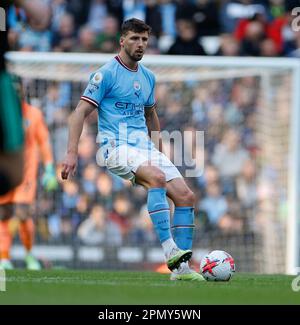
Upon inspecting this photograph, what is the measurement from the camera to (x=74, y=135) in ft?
30.8

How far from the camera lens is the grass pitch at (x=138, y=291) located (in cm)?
732

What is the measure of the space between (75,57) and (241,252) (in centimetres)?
385

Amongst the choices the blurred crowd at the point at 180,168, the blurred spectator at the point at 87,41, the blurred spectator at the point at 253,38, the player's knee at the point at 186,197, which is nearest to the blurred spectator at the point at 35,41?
the blurred spectator at the point at 87,41

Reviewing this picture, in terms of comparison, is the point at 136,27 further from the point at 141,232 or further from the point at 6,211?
the point at 141,232

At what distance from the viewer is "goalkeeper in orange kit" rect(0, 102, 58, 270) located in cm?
1454

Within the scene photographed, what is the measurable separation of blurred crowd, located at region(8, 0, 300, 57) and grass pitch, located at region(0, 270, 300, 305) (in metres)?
8.35

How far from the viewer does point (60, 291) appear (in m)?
7.96

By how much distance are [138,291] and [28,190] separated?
24.6ft

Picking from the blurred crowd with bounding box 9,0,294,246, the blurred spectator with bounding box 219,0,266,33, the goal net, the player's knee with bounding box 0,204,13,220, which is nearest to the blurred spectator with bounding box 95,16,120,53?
the blurred crowd with bounding box 9,0,294,246

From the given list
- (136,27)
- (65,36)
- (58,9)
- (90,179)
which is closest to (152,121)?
(136,27)

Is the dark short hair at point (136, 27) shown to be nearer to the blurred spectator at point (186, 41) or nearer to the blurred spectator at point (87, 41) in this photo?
the blurred spectator at point (186, 41)

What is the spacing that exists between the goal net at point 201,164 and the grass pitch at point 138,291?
5653 millimetres
